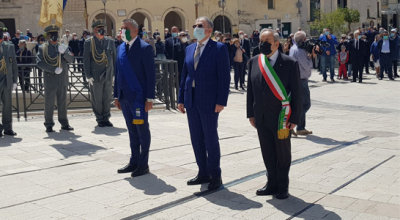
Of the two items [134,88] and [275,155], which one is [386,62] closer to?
[134,88]

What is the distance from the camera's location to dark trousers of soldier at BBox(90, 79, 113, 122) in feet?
36.3

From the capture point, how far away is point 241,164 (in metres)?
7.50

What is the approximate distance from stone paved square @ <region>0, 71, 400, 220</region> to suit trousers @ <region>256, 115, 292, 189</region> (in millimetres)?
216

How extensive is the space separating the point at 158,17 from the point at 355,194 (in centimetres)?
3986

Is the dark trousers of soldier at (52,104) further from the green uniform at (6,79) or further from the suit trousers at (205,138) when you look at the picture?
the suit trousers at (205,138)

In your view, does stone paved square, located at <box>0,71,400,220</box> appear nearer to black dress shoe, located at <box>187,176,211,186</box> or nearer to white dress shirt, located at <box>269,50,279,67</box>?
black dress shoe, located at <box>187,176,211,186</box>

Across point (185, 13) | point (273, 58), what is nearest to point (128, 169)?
point (273, 58)

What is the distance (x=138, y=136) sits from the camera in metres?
7.11

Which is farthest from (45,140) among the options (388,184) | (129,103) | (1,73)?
(388,184)

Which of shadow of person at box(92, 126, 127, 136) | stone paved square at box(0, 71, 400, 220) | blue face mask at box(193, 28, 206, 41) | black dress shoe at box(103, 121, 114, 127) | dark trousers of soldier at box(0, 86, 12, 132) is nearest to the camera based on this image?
stone paved square at box(0, 71, 400, 220)

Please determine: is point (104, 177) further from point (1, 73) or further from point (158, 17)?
point (158, 17)

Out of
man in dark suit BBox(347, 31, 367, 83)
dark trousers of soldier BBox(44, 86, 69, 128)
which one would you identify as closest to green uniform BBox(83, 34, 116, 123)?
dark trousers of soldier BBox(44, 86, 69, 128)

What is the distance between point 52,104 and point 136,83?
4.14 meters

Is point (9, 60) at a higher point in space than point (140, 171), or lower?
higher
